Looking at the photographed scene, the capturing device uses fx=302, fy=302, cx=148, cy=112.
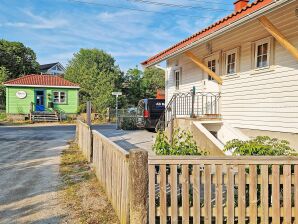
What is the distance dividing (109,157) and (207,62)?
7.99 meters

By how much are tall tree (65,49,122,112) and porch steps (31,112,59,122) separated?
314cm

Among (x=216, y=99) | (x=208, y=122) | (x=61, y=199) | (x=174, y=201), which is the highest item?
(x=216, y=99)

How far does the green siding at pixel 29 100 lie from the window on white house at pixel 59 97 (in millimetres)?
298

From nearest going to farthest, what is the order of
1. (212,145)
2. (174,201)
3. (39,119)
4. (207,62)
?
1. (174,201)
2. (212,145)
3. (207,62)
4. (39,119)

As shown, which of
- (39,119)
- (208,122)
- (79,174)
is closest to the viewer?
(79,174)

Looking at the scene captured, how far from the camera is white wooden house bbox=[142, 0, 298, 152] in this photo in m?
7.17

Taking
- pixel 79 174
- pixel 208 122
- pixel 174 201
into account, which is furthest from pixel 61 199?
pixel 208 122

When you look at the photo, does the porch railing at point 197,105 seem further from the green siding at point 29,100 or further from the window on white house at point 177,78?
the green siding at point 29,100

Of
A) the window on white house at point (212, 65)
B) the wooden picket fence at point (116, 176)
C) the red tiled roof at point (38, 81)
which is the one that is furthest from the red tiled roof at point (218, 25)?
the red tiled roof at point (38, 81)

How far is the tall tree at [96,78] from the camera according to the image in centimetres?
3203

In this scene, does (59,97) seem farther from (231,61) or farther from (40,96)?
(231,61)

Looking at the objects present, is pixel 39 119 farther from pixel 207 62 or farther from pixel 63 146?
pixel 207 62

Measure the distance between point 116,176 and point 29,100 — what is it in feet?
89.2

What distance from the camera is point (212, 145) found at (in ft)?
26.1
